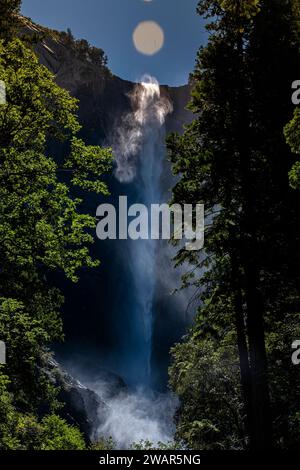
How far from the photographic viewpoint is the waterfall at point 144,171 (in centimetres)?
5688

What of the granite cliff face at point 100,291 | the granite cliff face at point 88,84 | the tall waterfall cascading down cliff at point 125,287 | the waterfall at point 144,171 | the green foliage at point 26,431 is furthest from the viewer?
the waterfall at point 144,171

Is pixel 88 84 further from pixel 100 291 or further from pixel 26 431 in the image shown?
pixel 26 431

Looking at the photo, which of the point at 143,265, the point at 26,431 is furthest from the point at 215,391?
the point at 143,265

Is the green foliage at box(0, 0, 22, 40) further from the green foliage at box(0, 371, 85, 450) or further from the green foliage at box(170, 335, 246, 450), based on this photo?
the green foliage at box(170, 335, 246, 450)

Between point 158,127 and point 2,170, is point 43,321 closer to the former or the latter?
point 2,170

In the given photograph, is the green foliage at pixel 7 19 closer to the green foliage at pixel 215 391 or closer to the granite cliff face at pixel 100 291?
→ the green foliage at pixel 215 391

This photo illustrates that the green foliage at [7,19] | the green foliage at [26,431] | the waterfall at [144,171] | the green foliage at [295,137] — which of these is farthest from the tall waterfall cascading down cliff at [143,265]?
the green foliage at [295,137]

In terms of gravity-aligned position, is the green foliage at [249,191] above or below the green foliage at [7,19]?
below

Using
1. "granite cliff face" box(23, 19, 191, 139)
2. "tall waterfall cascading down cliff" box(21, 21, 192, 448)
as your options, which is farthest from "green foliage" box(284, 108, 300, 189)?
"granite cliff face" box(23, 19, 191, 139)

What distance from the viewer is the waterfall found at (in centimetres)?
5688

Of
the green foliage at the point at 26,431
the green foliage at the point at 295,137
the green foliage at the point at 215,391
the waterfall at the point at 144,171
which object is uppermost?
the waterfall at the point at 144,171

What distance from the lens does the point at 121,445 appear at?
142 ft

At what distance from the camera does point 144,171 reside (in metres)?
61.5
